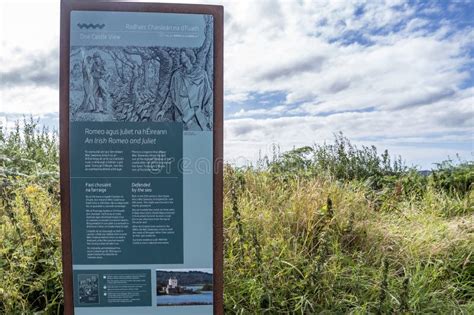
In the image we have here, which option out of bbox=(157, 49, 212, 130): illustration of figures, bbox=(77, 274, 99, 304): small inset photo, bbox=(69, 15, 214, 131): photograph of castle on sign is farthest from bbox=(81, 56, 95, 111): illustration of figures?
bbox=(77, 274, 99, 304): small inset photo

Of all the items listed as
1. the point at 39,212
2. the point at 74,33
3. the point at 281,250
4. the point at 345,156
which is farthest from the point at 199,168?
the point at 345,156

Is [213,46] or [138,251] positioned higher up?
[213,46]

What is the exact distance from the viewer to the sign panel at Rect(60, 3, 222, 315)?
9.27 ft

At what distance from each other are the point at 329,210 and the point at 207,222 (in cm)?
136

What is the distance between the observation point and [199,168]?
112 inches

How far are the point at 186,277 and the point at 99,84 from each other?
50.9 inches

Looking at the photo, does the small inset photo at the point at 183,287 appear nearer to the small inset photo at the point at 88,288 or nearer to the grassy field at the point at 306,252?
the small inset photo at the point at 88,288

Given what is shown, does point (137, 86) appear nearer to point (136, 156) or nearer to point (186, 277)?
point (136, 156)

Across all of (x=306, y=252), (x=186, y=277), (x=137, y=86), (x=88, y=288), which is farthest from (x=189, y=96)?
(x=306, y=252)

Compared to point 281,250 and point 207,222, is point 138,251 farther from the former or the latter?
point 281,250

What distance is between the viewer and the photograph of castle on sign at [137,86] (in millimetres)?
2842

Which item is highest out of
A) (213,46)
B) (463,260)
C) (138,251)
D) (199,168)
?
(213,46)

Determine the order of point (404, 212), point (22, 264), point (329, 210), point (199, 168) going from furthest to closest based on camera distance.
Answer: point (404, 212) → point (329, 210) → point (22, 264) → point (199, 168)

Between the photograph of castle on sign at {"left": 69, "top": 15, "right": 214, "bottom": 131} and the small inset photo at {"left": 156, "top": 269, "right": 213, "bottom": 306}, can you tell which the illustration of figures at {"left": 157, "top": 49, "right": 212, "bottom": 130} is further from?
the small inset photo at {"left": 156, "top": 269, "right": 213, "bottom": 306}
